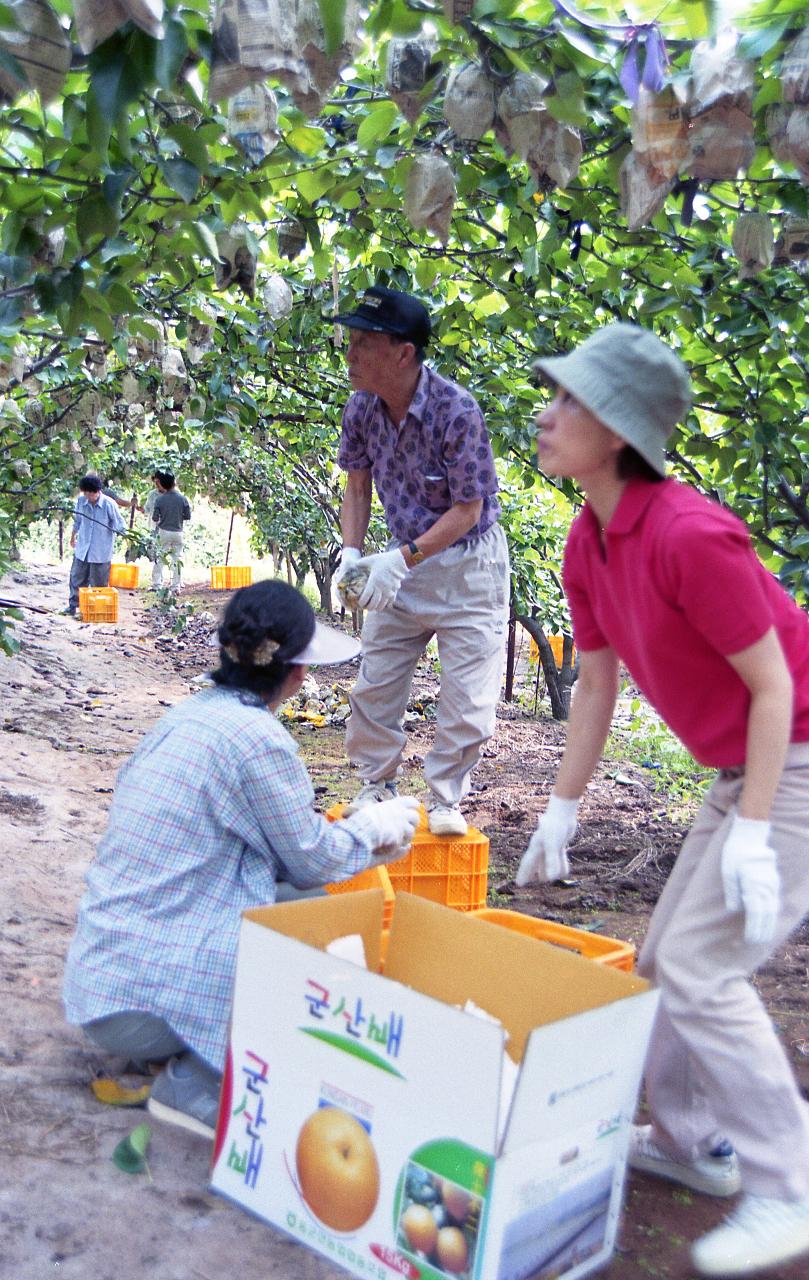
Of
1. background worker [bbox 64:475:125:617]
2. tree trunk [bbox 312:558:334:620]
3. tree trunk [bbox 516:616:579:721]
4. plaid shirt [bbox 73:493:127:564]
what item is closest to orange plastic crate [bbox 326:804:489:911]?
tree trunk [bbox 516:616:579:721]

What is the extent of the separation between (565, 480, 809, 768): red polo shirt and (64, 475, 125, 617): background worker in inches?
446

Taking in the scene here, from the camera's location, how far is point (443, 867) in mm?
3221

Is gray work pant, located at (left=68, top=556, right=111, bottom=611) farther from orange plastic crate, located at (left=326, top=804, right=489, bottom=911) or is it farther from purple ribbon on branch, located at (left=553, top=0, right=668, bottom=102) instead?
purple ribbon on branch, located at (left=553, top=0, right=668, bottom=102)

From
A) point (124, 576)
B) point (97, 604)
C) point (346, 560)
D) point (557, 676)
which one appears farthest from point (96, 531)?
point (346, 560)

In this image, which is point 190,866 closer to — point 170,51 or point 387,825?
point 387,825

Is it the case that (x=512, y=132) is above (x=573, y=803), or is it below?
above

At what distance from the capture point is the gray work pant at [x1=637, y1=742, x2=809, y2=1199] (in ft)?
5.93

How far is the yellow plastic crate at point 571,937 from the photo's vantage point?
2338 mm

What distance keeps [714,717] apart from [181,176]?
153 centimetres

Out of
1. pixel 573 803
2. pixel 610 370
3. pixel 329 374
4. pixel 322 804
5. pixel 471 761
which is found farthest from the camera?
pixel 329 374

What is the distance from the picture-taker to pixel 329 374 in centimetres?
731

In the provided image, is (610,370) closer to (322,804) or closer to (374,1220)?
(374,1220)

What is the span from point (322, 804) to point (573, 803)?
3.47m

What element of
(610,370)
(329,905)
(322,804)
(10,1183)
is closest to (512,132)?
(610,370)
